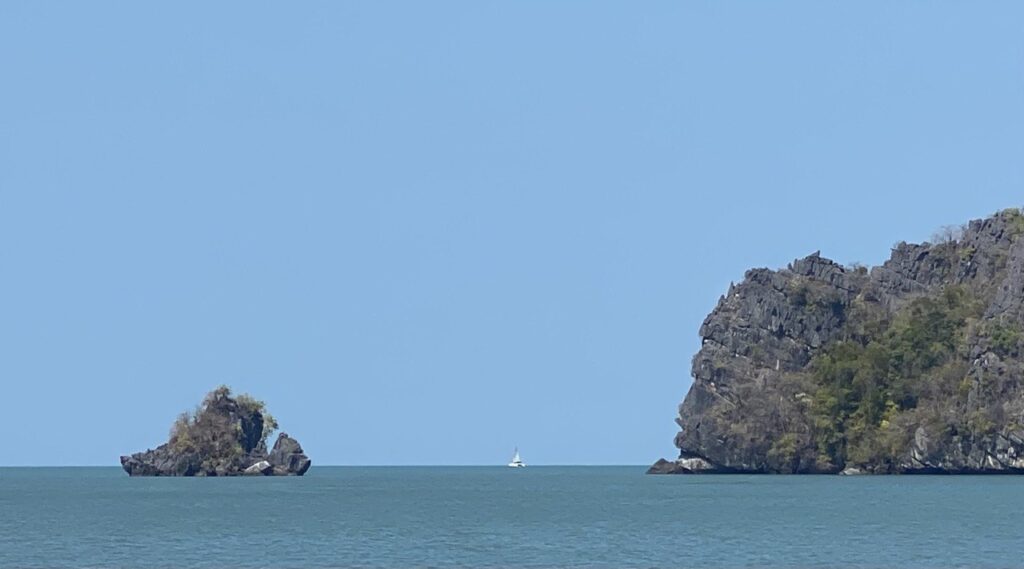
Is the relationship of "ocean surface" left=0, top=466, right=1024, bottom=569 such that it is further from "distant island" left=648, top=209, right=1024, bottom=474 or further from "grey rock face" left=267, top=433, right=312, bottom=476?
"grey rock face" left=267, top=433, right=312, bottom=476

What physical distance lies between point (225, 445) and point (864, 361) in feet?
159

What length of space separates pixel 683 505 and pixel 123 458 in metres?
75.1

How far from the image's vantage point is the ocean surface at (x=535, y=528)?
57.2 meters

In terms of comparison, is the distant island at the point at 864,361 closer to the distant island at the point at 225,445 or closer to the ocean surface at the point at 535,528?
the ocean surface at the point at 535,528

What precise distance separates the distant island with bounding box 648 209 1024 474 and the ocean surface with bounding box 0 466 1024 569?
14.0 m

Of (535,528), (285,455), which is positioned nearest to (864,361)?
(285,455)

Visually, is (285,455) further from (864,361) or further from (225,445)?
(864,361)

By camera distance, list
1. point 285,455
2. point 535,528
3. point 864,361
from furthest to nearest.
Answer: point 285,455
point 864,361
point 535,528

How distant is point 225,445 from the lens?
148000 millimetres

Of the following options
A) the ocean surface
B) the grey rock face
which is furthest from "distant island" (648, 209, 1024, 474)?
the grey rock face

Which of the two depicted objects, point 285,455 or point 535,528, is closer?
point 535,528

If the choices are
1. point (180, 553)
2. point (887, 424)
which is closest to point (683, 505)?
point (180, 553)

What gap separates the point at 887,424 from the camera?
140m

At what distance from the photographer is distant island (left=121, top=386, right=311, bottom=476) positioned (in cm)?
14712
